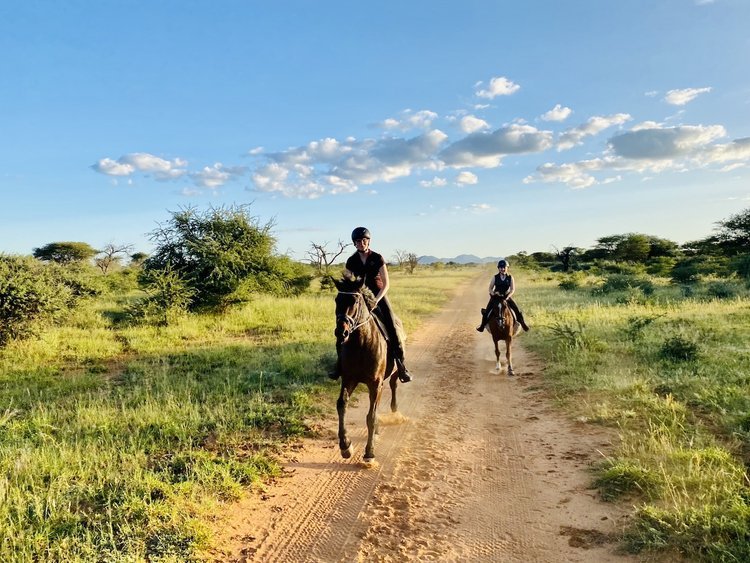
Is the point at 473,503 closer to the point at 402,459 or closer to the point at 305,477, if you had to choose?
the point at 402,459

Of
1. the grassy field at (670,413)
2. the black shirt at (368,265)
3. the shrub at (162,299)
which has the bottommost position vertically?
the grassy field at (670,413)

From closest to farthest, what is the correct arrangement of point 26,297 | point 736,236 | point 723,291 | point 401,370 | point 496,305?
1. point 401,370
2. point 496,305
3. point 26,297
4. point 723,291
5. point 736,236

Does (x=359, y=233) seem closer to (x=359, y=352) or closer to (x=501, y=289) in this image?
(x=359, y=352)

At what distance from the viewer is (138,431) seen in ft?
20.7

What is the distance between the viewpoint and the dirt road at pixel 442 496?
4176mm

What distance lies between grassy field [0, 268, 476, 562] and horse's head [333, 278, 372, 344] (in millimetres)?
2006

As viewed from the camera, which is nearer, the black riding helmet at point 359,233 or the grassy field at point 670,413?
the grassy field at point 670,413

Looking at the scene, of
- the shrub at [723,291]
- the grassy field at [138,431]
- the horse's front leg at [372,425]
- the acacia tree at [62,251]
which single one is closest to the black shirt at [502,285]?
the grassy field at [138,431]

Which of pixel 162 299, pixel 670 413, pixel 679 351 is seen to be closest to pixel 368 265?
pixel 670 413

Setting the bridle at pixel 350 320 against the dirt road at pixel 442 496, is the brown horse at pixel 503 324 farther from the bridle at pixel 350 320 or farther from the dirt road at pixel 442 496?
the bridle at pixel 350 320

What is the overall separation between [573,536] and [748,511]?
149cm

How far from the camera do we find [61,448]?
222 inches

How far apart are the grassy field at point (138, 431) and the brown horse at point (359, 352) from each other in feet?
3.97

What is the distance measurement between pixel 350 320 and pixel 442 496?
2.28 meters
